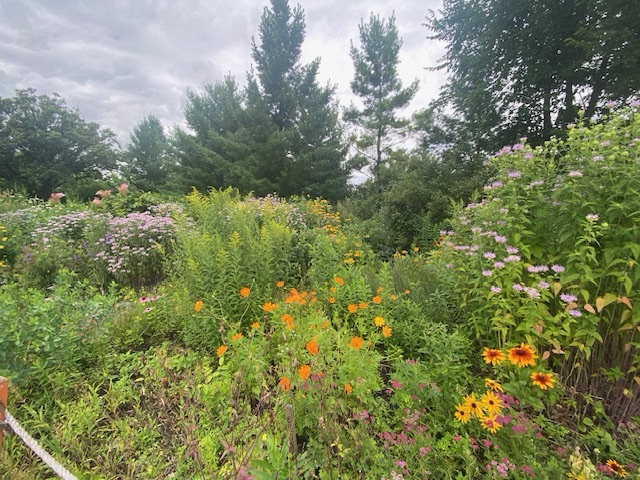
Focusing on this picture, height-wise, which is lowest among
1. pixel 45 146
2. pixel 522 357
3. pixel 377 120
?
pixel 522 357

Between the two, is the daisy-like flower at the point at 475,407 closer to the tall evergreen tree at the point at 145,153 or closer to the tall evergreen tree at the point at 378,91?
the tall evergreen tree at the point at 378,91

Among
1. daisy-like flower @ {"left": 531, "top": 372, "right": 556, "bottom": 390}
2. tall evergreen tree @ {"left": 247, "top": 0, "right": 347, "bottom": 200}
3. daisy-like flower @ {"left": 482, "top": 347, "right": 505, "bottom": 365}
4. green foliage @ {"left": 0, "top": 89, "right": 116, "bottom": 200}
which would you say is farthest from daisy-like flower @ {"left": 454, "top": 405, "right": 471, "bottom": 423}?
green foliage @ {"left": 0, "top": 89, "right": 116, "bottom": 200}

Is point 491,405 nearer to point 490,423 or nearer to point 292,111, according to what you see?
point 490,423

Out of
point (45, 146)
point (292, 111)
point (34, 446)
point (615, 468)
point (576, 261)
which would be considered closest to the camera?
point (34, 446)

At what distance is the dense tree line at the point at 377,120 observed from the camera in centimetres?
672

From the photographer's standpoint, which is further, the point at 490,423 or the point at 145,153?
the point at 145,153

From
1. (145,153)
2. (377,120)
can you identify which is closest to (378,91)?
(377,120)

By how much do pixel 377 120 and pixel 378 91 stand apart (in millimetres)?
1558

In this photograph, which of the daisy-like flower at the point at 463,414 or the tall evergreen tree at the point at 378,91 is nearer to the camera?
the daisy-like flower at the point at 463,414

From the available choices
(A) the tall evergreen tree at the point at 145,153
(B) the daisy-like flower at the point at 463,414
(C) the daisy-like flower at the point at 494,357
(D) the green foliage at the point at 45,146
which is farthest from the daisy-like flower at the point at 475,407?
(A) the tall evergreen tree at the point at 145,153

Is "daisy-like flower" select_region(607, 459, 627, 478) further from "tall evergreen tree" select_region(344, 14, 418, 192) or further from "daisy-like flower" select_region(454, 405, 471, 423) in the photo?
"tall evergreen tree" select_region(344, 14, 418, 192)

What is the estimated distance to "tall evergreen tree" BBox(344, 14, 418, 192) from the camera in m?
14.6

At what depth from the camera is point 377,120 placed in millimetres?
15625

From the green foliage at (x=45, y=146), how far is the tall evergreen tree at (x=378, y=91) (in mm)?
21145
